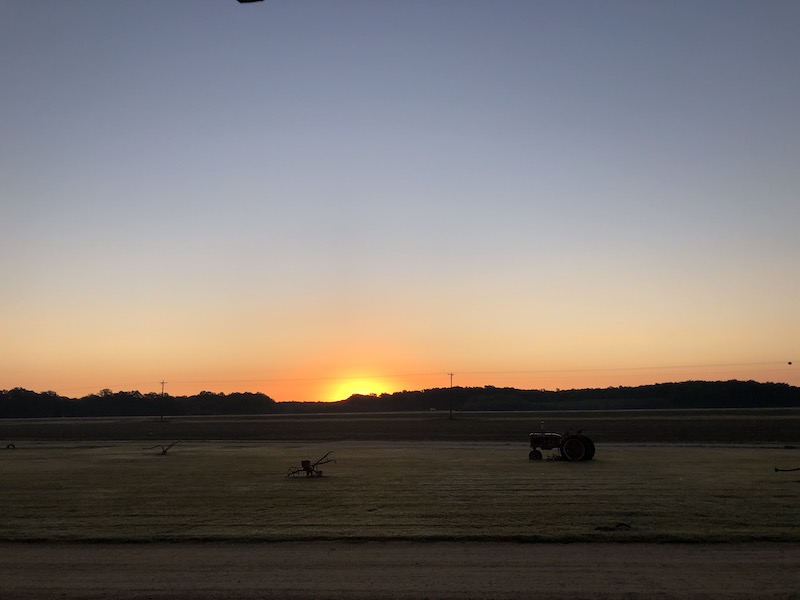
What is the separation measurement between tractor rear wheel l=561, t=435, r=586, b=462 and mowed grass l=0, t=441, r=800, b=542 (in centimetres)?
147

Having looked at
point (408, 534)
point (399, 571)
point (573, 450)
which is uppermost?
point (573, 450)

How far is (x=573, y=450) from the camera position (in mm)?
36281

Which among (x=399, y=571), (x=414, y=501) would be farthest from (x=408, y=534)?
(x=414, y=501)

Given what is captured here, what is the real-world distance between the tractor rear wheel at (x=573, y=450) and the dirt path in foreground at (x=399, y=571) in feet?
70.6

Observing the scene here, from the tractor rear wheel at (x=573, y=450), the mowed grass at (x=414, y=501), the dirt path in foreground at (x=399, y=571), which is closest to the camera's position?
the dirt path in foreground at (x=399, y=571)

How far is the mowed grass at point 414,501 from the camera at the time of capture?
658 inches

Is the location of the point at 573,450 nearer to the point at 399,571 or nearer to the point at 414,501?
the point at 414,501

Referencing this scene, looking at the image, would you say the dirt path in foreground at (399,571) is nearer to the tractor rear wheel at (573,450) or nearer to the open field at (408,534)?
the open field at (408,534)

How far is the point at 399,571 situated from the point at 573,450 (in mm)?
25001

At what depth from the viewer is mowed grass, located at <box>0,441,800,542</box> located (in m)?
16.7

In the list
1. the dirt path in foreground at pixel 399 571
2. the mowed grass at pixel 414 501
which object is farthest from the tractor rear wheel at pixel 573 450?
the dirt path in foreground at pixel 399 571

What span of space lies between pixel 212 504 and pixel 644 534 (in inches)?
518

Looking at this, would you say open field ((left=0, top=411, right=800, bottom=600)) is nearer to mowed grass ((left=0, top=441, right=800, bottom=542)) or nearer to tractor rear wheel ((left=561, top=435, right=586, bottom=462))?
mowed grass ((left=0, top=441, right=800, bottom=542))

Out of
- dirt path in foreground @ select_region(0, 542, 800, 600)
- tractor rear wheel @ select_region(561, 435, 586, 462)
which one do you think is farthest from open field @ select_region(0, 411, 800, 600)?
tractor rear wheel @ select_region(561, 435, 586, 462)
